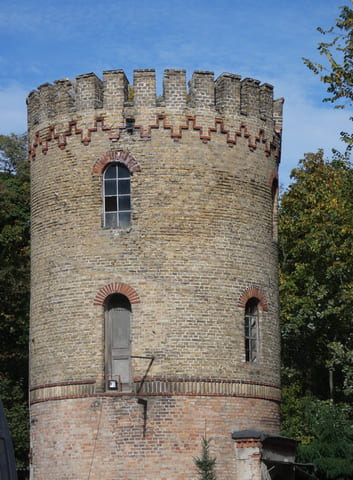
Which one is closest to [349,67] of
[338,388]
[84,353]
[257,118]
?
[257,118]

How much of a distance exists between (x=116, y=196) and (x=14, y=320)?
41.6 feet

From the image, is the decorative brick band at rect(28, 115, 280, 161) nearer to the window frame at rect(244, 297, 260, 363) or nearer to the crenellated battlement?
the crenellated battlement

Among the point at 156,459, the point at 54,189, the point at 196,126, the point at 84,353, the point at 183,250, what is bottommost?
the point at 156,459

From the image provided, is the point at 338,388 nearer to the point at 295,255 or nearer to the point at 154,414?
the point at 295,255

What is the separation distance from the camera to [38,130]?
920 inches

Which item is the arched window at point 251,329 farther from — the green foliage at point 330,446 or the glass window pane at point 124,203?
the green foliage at point 330,446

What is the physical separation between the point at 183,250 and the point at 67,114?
4.69m

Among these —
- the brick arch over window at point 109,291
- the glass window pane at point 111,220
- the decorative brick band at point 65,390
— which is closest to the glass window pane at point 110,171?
the glass window pane at point 111,220

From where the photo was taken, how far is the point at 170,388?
20562mm

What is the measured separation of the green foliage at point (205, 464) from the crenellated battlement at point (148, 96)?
8120 mm

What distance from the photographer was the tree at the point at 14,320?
3142 centimetres

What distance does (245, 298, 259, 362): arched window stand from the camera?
2219 centimetres

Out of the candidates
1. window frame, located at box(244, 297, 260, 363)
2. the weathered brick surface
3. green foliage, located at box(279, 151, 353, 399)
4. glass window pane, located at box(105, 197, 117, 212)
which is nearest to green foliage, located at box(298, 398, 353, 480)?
green foliage, located at box(279, 151, 353, 399)

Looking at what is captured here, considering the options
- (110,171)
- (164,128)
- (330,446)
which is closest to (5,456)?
(110,171)
